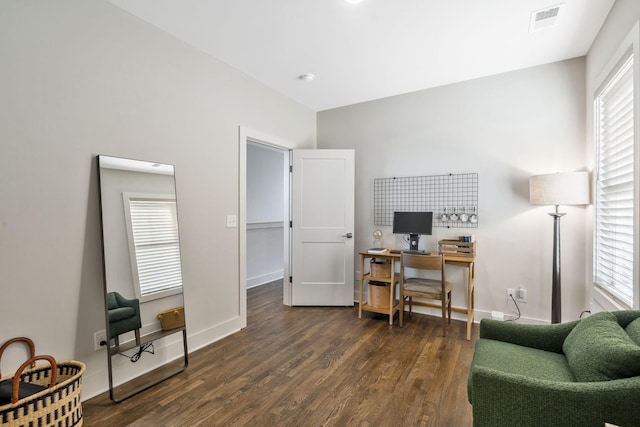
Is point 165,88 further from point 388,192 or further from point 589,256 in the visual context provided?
point 589,256

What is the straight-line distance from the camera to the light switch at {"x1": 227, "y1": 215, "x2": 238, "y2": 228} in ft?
10.1

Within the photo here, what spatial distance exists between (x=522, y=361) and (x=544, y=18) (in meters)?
2.43

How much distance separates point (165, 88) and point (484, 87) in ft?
10.4

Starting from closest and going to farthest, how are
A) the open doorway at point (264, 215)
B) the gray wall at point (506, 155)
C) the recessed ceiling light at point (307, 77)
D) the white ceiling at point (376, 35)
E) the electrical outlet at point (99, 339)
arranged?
the electrical outlet at point (99, 339) → the white ceiling at point (376, 35) → the gray wall at point (506, 155) → the recessed ceiling light at point (307, 77) → the open doorway at point (264, 215)

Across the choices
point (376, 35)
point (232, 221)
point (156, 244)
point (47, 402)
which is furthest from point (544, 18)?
point (47, 402)

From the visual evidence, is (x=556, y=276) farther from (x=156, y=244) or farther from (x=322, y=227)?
(x=156, y=244)

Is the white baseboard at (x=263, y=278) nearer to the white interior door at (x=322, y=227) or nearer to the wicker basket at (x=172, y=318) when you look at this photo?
the white interior door at (x=322, y=227)

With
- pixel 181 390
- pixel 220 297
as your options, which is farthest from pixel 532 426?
pixel 220 297

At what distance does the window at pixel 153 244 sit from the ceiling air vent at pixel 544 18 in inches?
123

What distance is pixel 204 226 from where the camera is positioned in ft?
9.30

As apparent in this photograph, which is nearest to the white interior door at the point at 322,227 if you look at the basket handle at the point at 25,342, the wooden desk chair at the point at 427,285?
the wooden desk chair at the point at 427,285

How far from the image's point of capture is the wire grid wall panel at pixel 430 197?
344cm

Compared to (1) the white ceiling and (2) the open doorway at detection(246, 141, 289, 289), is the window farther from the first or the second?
(2) the open doorway at detection(246, 141, 289, 289)

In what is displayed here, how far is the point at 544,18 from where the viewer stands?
231 centimetres
